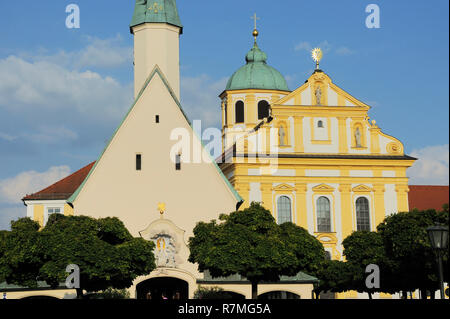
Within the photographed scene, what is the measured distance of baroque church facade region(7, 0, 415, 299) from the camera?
142ft

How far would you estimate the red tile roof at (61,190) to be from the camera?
72.9 meters

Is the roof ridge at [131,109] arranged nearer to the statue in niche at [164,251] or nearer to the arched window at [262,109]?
the statue in niche at [164,251]

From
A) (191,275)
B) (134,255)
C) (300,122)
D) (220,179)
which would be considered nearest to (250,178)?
(300,122)

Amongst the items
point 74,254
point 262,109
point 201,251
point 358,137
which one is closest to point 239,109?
point 262,109

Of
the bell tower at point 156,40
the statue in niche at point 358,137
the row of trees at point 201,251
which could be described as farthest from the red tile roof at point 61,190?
the row of trees at point 201,251

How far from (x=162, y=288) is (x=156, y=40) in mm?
16773

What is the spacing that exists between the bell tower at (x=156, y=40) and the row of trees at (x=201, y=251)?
15.3 metres

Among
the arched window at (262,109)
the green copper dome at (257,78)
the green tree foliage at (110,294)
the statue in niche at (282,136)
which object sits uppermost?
the green copper dome at (257,78)

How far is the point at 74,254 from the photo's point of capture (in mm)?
33031

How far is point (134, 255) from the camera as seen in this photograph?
114 feet

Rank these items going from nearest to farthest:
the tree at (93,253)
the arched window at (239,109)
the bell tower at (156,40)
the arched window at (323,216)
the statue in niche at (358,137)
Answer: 1. the tree at (93,253)
2. the bell tower at (156,40)
3. the arched window at (323,216)
4. the statue in niche at (358,137)
5. the arched window at (239,109)

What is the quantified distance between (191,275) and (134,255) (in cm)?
677

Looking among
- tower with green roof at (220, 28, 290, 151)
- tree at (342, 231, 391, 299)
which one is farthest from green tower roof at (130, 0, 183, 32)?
tower with green roof at (220, 28, 290, 151)

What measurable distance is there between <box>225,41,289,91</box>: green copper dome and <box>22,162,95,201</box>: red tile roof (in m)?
18.2
